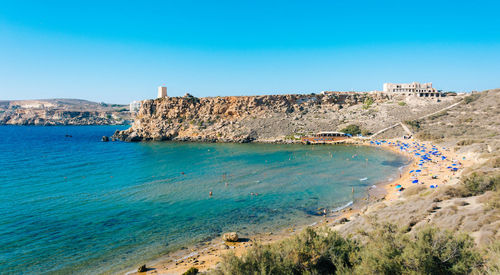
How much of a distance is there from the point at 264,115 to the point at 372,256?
7196 cm

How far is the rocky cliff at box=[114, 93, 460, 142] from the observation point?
232ft

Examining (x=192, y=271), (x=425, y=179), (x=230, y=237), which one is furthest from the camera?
(x=425, y=179)

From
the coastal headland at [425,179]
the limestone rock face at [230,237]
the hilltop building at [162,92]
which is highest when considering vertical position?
the hilltop building at [162,92]

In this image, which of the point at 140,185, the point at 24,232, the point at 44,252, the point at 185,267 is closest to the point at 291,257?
the point at 185,267

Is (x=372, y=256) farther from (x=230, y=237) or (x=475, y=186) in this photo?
(x=475, y=186)

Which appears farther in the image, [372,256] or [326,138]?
[326,138]

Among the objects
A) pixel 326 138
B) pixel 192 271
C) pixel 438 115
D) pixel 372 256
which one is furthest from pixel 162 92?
pixel 372 256

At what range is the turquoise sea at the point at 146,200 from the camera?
16266 mm

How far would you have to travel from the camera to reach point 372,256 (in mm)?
7617

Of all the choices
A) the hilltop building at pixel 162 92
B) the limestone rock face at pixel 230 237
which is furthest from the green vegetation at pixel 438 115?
the hilltop building at pixel 162 92

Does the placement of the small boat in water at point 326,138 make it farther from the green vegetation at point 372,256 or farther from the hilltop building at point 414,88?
Result: the green vegetation at point 372,256

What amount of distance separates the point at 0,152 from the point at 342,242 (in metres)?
69.3

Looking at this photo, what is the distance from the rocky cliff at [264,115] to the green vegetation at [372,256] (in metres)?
57.3

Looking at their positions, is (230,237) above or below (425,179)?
below
